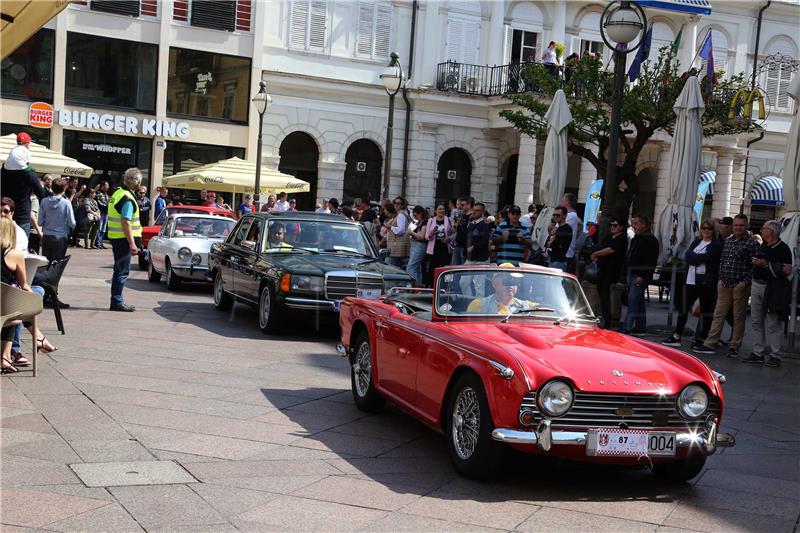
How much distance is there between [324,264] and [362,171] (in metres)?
23.6

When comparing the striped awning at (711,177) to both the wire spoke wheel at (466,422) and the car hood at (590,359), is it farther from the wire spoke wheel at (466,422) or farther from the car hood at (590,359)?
the wire spoke wheel at (466,422)

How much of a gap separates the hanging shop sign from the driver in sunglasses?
27351 mm

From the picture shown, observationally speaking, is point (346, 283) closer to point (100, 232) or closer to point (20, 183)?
point (20, 183)

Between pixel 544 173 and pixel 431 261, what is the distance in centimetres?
272

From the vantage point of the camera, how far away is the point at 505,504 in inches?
234

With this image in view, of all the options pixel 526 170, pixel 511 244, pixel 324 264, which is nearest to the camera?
pixel 324 264

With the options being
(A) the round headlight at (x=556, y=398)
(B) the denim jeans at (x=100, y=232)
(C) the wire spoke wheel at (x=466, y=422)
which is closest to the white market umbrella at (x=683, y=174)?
(C) the wire spoke wheel at (x=466, y=422)

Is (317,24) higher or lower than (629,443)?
higher

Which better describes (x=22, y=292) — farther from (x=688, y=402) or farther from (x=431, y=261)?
(x=431, y=261)

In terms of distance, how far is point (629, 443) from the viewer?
242 inches

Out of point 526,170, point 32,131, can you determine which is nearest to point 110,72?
point 32,131

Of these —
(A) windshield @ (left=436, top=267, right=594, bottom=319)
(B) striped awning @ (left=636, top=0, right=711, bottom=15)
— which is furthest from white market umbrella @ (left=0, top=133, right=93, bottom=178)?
(A) windshield @ (left=436, top=267, right=594, bottom=319)

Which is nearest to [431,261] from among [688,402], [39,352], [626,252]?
[626,252]

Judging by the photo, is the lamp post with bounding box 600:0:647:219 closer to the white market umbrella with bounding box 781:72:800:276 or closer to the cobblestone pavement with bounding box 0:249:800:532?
the white market umbrella with bounding box 781:72:800:276
